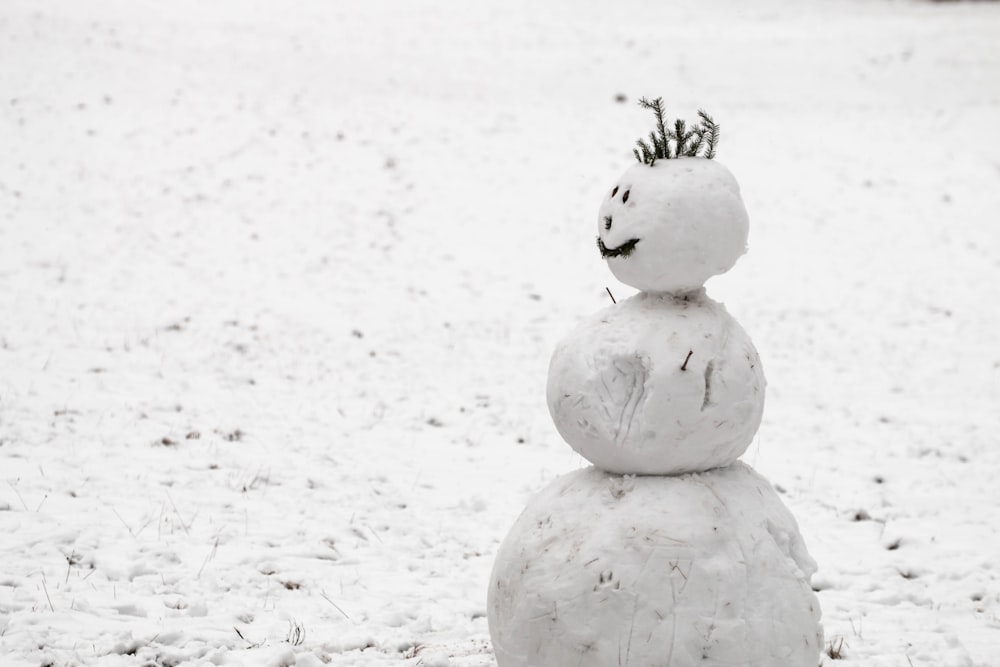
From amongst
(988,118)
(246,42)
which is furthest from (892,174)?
(246,42)

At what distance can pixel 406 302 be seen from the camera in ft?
43.4

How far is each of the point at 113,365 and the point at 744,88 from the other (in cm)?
1621

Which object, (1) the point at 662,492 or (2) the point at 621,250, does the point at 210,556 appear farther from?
(2) the point at 621,250

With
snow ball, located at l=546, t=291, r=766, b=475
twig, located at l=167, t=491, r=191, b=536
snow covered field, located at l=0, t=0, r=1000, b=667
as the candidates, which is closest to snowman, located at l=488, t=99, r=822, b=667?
snow ball, located at l=546, t=291, r=766, b=475

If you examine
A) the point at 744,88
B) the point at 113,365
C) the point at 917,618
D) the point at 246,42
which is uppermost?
the point at 246,42

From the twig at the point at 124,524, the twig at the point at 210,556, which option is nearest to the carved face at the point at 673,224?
the twig at the point at 210,556

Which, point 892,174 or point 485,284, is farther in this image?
point 892,174

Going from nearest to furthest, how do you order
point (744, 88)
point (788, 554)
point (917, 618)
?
point (788, 554) → point (917, 618) → point (744, 88)

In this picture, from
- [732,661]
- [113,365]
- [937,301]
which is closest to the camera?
[732,661]

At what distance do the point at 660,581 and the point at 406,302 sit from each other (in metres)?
9.53

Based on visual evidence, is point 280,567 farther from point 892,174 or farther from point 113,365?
point 892,174

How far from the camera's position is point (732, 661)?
13.1ft

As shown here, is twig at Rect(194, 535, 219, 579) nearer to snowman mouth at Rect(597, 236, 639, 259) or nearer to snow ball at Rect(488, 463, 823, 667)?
snow ball at Rect(488, 463, 823, 667)

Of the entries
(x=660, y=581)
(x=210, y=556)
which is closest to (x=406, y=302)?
(x=210, y=556)
